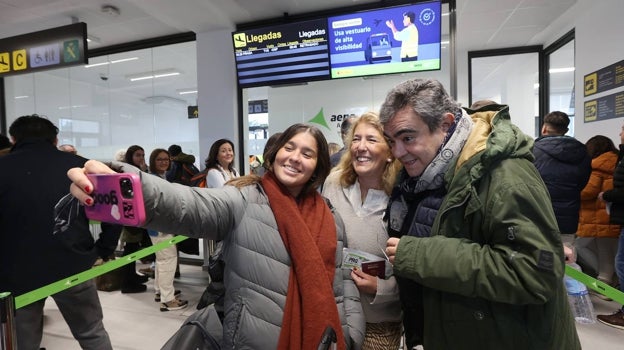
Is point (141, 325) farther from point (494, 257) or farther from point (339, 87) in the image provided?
point (339, 87)

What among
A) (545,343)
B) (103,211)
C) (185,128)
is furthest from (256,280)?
(185,128)

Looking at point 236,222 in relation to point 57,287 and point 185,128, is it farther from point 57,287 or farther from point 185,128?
point 185,128

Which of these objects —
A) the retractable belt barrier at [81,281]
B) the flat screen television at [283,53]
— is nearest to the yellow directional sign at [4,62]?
the flat screen television at [283,53]

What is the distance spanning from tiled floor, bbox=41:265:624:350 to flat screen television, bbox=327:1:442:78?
2.76m

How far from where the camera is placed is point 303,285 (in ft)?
3.64

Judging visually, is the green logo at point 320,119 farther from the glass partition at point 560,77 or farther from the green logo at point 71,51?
the glass partition at point 560,77

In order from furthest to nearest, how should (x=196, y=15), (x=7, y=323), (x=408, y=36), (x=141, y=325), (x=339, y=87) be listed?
(x=339, y=87) < (x=196, y=15) < (x=408, y=36) < (x=141, y=325) < (x=7, y=323)

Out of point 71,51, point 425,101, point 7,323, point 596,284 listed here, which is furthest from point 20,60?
point 596,284

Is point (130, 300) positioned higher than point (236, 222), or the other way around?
point (236, 222)

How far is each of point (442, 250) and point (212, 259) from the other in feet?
2.52

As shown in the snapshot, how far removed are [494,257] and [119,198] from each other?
0.91 metres

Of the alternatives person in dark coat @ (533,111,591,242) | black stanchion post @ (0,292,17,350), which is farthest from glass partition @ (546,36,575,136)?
black stanchion post @ (0,292,17,350)

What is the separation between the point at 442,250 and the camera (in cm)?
90

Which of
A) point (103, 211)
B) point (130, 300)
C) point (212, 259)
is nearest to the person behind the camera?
point (103, 211)
